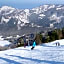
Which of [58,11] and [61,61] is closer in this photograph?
[61,61]

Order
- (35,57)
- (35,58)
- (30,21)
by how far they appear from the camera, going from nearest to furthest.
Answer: (35,58) < (35,57) < (30,21)

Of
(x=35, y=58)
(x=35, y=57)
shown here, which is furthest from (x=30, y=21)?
(x=35, y=58)

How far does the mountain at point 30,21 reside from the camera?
218 feet

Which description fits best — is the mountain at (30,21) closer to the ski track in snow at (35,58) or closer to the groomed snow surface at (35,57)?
the groomed snow surface at (35,57)

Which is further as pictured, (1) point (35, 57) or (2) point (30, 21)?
(2) point (30, 21)

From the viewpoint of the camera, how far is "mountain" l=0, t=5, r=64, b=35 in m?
66.6

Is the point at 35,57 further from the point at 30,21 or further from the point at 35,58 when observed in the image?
the point at 30,21

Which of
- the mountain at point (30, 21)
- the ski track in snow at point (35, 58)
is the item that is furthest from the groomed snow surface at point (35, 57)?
the mountain at point (30, 21)

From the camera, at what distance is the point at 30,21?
99500 mm

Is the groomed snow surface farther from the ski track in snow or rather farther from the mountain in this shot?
the mountain

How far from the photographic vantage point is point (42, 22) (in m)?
88.1

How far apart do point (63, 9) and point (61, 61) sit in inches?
4109

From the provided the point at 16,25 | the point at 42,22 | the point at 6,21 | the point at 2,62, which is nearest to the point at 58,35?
the point at 2,62

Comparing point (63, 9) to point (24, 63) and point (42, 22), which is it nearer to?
point (42, 22)
